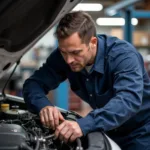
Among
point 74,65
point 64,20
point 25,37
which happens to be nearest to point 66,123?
point 74,65

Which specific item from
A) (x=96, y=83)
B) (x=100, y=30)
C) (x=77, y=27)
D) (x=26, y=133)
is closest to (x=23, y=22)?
(x=77, y=27)

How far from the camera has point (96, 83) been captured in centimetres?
179

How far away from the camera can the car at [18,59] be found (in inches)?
55.2

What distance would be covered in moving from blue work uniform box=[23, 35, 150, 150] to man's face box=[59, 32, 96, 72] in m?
0.11

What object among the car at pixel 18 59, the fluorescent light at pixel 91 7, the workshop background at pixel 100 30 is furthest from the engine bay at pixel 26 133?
the fluorescent light at pixel 91 7

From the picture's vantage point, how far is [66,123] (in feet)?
4.66

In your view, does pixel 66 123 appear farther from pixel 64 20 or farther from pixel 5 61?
pixel 5 61

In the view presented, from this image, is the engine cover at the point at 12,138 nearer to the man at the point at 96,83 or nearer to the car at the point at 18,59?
the car at the point at 18,59

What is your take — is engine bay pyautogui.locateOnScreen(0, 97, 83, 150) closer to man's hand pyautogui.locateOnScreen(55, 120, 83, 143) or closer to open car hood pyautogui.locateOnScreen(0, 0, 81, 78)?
man's hand pyautogui.locateOnScreen(55, 120, 83, 143)

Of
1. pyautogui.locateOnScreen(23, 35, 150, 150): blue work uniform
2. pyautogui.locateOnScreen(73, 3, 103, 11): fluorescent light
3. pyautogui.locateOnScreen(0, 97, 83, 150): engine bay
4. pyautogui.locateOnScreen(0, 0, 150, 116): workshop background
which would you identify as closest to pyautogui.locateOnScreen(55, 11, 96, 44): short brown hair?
pyautogui.locateOnScreen(23, 35, 150, 150): blue work uniform

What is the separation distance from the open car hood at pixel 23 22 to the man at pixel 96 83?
0.13 metres

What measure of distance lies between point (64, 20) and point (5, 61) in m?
0.46

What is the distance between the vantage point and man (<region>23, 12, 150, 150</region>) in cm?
147

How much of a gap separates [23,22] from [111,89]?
530 mm
